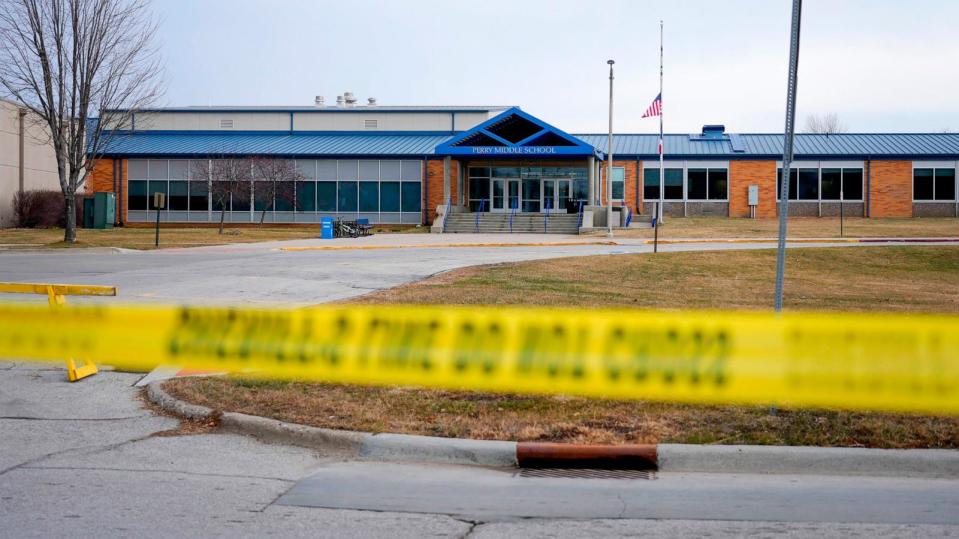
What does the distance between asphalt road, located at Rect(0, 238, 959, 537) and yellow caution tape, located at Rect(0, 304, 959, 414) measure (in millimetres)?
542

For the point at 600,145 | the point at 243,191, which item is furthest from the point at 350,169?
the point at 600,145

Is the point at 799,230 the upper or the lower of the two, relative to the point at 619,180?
lower

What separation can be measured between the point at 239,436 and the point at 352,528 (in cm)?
221

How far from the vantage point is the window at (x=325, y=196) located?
48906 millimetres

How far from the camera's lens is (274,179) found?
45.8 metres

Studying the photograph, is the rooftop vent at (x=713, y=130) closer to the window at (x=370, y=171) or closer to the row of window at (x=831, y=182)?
the row of window at (x=831, y=182)

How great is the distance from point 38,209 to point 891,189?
144ft

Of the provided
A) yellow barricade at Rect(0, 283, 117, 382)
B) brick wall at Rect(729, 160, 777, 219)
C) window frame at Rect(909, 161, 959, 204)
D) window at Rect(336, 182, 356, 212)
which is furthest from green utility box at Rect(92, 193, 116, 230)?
window frame at Rect(909, 161, 959, 204)

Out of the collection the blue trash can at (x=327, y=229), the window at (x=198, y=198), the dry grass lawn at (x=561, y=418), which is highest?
the window at (x=198, y=198)

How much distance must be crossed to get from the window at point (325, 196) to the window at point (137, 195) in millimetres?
9617

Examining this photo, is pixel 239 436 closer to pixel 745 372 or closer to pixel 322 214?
pixel 745 372

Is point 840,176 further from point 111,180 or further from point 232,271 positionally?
point 111,180

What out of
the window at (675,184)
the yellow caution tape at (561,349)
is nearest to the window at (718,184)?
the window at (675,184)

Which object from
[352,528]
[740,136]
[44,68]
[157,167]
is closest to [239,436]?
[352,528]
